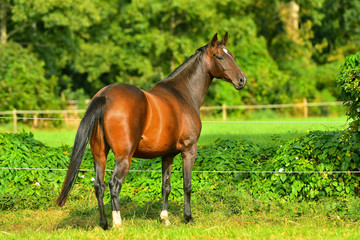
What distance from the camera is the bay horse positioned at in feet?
22.3

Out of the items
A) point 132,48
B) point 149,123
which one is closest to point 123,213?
point 149,123

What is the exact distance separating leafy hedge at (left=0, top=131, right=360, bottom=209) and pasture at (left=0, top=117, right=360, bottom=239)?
221 millimetres

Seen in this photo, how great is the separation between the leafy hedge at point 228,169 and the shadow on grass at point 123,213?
0.38m

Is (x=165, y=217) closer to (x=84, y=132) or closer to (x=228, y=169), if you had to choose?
(x=84, y=132)

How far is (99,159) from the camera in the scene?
7.02m

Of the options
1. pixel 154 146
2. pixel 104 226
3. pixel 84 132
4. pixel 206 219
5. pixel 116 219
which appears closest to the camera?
pixel 84 132

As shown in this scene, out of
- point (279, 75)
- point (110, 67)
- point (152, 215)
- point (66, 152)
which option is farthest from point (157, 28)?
point (152, 215)

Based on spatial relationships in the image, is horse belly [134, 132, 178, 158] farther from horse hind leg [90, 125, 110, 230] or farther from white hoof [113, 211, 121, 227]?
white hoof [113, 211, 121, 227]

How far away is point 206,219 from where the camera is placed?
8000 mm

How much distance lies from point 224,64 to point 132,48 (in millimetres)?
24888

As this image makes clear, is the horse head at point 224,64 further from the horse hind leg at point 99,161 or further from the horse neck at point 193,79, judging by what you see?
the horse hind leg at point 99,161

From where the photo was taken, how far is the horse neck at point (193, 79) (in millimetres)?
8258

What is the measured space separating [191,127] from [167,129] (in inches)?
22.2

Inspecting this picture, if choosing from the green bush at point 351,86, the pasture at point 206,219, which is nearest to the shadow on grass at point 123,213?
the pasture at point 206,219
